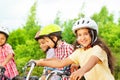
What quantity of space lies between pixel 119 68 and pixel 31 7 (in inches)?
340

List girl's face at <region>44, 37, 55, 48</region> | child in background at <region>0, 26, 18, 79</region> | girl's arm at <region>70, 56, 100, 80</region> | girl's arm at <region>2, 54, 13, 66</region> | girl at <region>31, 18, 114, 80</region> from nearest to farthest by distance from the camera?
girl's arm at <region>70, 56, 100, 80</region>, girl at <region>31, 18, 114, 80</region>, girl's face at <region>44, 37, 55, 48</region>, girl's arm at <region>2, 54, 13, 66</region>, child in background at <region>0, 26, 18, 79</region>

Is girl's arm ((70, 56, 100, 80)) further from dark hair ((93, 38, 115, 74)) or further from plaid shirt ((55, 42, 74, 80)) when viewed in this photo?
plaid shirt ((55, 42, 74, 80))

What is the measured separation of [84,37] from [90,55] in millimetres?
218

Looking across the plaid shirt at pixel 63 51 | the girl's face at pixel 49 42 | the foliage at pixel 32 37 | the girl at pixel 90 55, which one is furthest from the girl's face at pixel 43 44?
the foliage at pixel 32 37

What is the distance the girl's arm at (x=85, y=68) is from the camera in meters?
4.48

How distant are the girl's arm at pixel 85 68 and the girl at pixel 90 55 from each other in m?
0.01

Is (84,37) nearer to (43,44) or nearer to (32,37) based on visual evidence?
(43,44)

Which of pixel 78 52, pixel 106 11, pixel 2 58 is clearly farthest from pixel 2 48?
pixel 106 11

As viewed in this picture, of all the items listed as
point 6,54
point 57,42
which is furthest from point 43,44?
point 6,54

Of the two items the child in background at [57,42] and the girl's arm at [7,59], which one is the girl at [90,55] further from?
the girl's arm at [7,59]

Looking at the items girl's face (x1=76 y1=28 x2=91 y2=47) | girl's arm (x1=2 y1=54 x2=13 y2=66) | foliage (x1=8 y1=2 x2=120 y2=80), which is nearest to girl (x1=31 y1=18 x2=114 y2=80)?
girl's face (x1=76 y1=28 x2=91 y2=47)

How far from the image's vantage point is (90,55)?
5.04 meters

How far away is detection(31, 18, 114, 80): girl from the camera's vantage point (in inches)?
197

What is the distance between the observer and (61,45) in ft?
21.5
